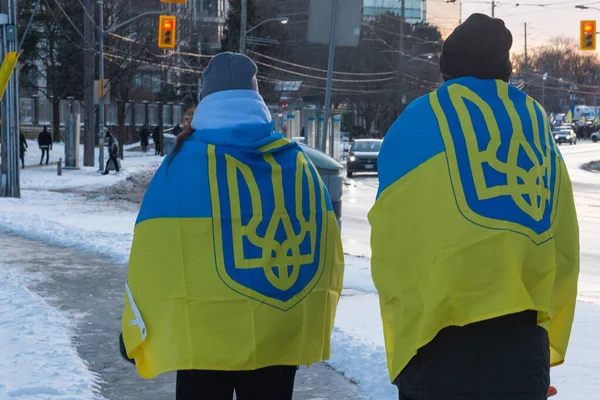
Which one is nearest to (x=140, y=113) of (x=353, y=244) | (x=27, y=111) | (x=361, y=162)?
(x=27, y=111)

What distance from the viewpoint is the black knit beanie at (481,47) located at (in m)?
2.75

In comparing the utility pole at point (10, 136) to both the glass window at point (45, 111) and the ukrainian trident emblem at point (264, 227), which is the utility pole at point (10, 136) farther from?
the glass window at point (45, 111)

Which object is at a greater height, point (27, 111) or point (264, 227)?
point (264, 227)

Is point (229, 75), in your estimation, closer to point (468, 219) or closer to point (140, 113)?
point (468, 219)

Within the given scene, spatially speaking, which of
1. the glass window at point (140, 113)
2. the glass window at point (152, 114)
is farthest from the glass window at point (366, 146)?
the glass window at point (152, 114)

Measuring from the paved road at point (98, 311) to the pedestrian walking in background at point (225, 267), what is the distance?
2.72 meters

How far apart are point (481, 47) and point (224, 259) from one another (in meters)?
1.00

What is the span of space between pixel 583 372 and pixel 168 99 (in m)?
73.6

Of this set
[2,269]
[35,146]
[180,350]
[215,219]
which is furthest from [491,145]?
[35,146]

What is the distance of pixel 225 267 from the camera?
301 cm

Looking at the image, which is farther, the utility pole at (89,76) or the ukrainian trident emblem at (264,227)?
the utility pole at (89,76)

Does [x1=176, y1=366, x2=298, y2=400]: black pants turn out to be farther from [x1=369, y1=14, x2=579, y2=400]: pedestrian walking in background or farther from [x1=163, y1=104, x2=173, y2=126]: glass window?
[x1=163, y1=104, x2=173, y2=126]: glass window

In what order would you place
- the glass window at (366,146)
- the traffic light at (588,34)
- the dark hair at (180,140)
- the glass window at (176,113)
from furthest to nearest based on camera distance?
the glass window at (176,113)
the glass window at (366,146)
the traffic light at (588,34)
the dark hair at (180,140)

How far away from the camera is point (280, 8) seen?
86750 mm
